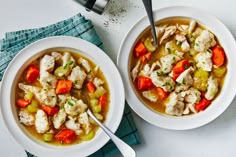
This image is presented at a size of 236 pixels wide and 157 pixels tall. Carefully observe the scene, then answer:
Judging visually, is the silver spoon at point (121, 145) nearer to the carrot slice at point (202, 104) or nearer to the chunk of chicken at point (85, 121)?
the chunk of chicken at point (85, 121)

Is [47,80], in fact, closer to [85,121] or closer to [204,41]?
[85,121]

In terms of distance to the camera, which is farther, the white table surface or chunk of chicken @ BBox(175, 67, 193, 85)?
the white table surface

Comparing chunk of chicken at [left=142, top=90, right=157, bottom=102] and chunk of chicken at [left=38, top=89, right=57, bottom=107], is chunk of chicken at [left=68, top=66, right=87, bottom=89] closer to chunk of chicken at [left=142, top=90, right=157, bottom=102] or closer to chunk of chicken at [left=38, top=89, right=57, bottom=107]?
chunk of chicken at [left=38, top=89, right=57, bottom=107]

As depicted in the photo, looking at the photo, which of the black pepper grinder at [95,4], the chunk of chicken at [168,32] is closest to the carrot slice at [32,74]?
the black pepper grinder at [95,4]

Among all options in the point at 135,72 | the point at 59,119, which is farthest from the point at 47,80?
the point at 135,72

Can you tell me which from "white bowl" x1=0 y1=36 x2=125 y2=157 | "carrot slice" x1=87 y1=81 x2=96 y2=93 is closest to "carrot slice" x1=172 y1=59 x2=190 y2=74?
"white bowl" x1=0 y1=36 x2=125 y2=157

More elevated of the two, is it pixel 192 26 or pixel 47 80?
pixel 192 26
